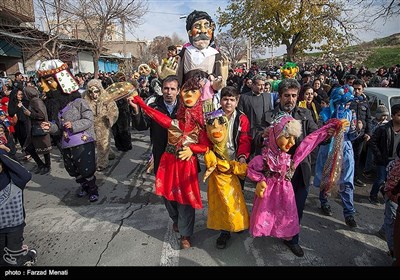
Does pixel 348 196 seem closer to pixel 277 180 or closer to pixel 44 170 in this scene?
pixel 277 180

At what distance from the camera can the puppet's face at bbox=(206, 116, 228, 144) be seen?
2.40 meters

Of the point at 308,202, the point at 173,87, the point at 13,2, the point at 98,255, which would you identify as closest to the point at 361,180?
the point at 308,202

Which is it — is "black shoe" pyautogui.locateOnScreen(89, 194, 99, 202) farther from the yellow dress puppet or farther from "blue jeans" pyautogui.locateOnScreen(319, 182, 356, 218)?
"blue jeans" pyautogui.locateOnScreen(319, 182, 356, 218)

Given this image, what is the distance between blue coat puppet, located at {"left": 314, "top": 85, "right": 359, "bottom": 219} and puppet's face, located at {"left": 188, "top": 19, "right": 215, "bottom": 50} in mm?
1944

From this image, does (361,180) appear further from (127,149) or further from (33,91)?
(33,91)

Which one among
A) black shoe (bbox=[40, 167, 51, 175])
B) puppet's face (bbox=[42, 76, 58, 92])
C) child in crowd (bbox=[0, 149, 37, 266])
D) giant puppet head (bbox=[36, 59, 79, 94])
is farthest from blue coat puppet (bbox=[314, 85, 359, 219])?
black shoe (bbox=[40, 167, 51, 175])

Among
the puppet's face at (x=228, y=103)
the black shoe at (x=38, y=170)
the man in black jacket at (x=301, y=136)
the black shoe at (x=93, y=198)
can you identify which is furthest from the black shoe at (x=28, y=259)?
the black shoe at (x=38, y=170)

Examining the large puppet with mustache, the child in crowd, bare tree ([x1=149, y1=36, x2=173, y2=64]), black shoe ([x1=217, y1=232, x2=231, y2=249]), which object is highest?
bare tree ([x1=149, y1=36, x2=173, y2=64])

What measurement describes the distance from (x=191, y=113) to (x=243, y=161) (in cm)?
70

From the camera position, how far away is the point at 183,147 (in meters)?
2.48

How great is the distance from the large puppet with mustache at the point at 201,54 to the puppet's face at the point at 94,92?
1820 mm

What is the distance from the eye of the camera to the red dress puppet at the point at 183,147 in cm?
252

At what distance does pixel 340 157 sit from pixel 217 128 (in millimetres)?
1453

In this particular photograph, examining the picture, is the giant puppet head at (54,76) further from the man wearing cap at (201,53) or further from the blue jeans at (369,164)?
the blue jeans at (369,164)
